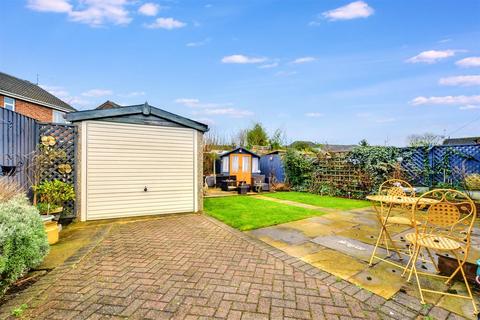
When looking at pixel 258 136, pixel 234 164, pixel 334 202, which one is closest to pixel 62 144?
pixel 334 202

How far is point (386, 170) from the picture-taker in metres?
8.80

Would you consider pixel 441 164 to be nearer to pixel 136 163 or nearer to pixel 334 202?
pixel 334 202

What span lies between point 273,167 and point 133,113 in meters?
10.4

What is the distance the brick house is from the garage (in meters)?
11.7

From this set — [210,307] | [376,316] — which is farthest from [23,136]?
[376,316]

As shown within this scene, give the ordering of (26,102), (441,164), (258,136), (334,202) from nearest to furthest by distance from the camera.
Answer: (441,164) < (334,202) < (26,102) < (258,136)

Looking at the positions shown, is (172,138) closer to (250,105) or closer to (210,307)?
(210,307)

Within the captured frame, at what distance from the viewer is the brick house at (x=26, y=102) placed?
48.5 feet

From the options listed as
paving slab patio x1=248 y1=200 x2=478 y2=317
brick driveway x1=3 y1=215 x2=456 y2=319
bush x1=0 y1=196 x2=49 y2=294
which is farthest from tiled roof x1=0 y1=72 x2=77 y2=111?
paving slab patio x1=248 y1=200 x2=478 y2=317

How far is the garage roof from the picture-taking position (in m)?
5.39

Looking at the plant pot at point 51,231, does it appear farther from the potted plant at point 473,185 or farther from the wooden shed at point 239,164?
the wooden shed at point 239,164

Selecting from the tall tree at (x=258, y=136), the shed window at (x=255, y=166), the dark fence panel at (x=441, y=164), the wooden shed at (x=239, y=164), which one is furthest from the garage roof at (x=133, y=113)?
the tall tree at (x=258, y=136)

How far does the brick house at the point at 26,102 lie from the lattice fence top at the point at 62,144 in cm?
1127

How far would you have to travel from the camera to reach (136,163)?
5.86 m
